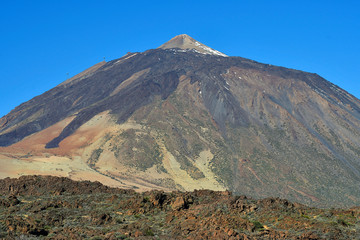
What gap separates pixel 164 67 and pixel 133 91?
34189 millimetres

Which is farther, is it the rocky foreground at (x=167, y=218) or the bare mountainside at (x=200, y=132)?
the bare mountainside at (x=200, y=132)

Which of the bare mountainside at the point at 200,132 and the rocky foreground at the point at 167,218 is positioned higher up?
the bare mountainside at the point at 200,132

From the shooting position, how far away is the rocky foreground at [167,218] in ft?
79.4

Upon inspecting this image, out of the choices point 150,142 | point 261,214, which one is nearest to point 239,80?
point 150,142

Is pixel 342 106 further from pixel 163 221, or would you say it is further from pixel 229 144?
pixel 163 221

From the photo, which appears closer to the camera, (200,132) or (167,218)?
(167,218)

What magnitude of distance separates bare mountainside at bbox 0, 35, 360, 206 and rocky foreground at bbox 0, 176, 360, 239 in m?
60.7

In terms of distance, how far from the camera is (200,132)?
13112 centimetres

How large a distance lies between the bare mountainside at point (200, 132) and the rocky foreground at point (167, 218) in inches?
2391

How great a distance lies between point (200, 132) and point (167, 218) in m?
103

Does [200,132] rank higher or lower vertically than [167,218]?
higher

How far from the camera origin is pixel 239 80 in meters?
164

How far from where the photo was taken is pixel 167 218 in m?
28.5

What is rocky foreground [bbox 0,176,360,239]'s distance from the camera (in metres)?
24.2
